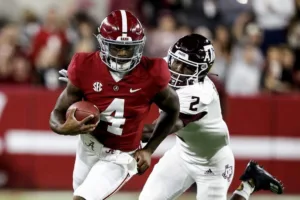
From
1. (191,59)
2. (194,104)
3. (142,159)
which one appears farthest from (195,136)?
(142,159)

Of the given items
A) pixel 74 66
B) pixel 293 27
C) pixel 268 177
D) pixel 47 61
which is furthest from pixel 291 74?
pixel 74 66

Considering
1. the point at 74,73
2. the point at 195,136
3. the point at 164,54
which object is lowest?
the point at 164,54


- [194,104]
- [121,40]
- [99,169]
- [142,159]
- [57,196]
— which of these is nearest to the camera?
[121,40]

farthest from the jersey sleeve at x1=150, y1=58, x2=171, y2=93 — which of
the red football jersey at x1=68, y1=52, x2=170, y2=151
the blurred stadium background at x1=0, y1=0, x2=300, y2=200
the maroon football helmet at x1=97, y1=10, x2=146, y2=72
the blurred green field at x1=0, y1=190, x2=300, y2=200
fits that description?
the blurred stadium background at x1=0, y1=0, x2=300, y2=200

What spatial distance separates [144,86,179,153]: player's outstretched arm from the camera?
590 centimetres

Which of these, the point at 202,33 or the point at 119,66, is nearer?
the point at 119,66

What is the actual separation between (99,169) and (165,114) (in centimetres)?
58

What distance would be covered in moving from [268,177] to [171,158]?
0.91 metres

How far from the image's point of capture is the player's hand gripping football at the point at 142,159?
5.83 metres

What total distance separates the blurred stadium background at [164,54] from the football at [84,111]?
3.73 metres

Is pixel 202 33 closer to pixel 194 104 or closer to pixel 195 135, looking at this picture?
pixel 195 135

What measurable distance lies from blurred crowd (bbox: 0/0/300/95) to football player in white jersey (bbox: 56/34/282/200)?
3.19 metres

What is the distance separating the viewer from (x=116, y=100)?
231 inches

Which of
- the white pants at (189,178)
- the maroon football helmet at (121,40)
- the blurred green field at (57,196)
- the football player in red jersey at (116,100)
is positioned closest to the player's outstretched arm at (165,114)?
the football player in red jersey at (116,100)
